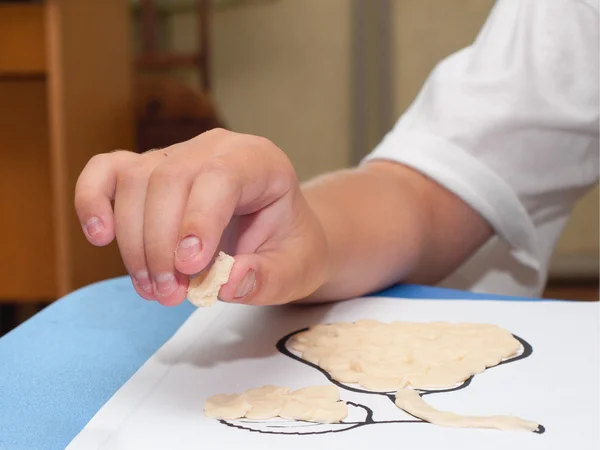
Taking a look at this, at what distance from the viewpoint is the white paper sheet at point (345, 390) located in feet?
0.81

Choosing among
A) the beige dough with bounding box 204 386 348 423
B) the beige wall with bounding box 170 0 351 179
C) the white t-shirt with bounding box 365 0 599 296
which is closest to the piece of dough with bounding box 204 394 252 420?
the beige dough with bounding box 204 386 348 423

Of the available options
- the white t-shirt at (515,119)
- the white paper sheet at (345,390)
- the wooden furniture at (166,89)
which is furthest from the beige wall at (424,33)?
the white paper sheet at (345,390)

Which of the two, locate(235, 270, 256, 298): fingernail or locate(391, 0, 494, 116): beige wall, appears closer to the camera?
locate(235, 270, 256, 298): fingernail

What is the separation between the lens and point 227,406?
0.90 ft

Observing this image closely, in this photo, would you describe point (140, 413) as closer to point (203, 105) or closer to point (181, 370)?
point (181, 370)

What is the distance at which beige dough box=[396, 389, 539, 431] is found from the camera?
25cm

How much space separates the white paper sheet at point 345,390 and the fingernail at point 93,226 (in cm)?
6

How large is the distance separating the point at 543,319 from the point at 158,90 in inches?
50.6

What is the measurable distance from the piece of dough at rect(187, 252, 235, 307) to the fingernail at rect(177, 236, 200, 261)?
0.02 metres

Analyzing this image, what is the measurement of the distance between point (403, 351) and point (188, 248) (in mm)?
126

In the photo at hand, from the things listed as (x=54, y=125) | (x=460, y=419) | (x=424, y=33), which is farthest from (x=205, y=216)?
(x=424, y=33)

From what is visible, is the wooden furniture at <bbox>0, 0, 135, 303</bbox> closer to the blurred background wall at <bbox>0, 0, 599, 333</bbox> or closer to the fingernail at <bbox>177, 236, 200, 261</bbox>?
the blurred background wall at <bbox>0, 0, 599, 333</bbox>

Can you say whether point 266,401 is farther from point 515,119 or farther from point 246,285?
point 515,119

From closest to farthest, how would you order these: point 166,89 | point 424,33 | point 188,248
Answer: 1. point 188,248
2. point 166,89
3. point 424,33
